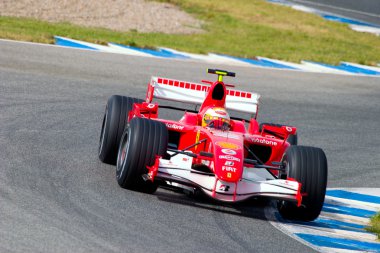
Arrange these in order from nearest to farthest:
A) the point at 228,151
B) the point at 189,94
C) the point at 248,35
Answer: the point at 228,151
the point at 189,94
the point at 248,35

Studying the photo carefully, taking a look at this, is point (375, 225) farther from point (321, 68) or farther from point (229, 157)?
point (321, 68)

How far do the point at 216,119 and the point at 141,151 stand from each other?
1.40 m

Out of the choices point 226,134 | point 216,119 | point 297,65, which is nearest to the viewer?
point 226,134

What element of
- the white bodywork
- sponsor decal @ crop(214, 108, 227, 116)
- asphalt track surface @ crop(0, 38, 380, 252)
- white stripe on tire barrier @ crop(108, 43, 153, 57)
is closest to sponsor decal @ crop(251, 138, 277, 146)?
sponsor decal @ crop(214, 108, 227, 116)

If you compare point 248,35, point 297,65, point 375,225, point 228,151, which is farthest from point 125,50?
point 375,225

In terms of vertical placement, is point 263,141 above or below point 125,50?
above

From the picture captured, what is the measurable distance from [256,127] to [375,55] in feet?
47.5

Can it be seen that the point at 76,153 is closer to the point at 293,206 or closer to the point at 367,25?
the point at 293,206

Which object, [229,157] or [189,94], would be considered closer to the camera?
[229,157]

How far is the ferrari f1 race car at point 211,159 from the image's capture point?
8.54 m

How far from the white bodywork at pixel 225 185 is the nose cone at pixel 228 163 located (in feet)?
0.27

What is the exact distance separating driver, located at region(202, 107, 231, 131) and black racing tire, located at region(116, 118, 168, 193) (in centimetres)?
104

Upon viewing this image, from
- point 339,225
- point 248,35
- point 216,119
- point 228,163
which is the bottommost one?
point 339,225

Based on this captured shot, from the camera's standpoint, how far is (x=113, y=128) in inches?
397
